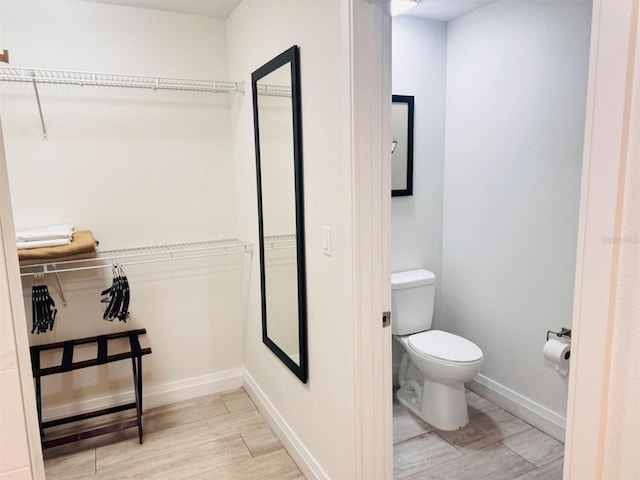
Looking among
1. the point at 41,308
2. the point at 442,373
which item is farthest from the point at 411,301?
the point at 41,308

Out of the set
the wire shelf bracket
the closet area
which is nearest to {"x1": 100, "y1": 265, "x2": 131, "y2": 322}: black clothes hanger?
the closet area

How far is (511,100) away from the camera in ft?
8.23

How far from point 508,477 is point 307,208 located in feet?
5.28

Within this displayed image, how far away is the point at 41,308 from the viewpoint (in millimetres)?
2350

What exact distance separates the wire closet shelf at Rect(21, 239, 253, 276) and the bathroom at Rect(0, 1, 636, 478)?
0.07m

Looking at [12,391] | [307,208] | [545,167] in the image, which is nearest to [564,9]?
[545,167]

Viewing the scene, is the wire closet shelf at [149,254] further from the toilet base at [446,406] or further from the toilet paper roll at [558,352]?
the toilet paper roll at [558,352]

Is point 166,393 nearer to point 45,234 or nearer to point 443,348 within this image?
point 45,234

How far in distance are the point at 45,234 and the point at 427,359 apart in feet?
6.91

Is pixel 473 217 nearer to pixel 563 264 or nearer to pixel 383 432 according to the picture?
pixel 563 264

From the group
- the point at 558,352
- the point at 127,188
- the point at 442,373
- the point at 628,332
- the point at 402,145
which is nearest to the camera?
the point at 628,332

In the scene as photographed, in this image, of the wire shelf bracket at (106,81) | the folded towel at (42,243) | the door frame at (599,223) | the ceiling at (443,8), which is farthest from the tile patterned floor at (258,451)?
the ceiling at (443,8)

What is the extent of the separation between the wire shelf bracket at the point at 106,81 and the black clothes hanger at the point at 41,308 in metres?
0.83

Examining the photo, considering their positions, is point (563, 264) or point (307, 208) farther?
point (563, 264)
